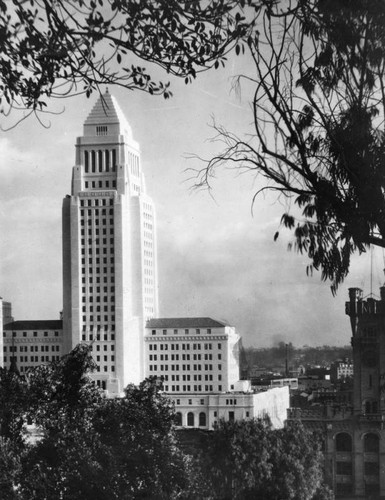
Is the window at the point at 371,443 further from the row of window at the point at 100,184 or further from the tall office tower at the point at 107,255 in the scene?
the row of window at the point at 100,184

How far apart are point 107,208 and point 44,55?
224 feet

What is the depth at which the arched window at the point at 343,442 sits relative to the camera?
5441 centimetres

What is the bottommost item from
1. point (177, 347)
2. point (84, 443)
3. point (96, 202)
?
point (84, 443)

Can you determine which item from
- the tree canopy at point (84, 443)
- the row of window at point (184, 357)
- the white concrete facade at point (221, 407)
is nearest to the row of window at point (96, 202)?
the row of window at point (184, 357)

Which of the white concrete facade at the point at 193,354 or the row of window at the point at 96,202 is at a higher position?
the row of window at the point at 96,202

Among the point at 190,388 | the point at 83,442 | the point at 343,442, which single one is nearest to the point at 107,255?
the point at 190,388

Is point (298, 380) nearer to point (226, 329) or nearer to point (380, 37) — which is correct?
point (226, 329)

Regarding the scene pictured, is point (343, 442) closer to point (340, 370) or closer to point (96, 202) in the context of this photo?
point (96, 202)

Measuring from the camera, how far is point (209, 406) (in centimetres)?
7188

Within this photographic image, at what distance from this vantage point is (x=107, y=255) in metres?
78.8

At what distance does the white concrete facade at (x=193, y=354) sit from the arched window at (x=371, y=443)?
2386 cm

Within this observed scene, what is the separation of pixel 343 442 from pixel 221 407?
18009 mm

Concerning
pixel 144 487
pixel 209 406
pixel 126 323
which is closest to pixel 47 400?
pixel 144 487

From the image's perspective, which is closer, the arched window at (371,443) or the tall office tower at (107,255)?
the arched window at (371,443)
